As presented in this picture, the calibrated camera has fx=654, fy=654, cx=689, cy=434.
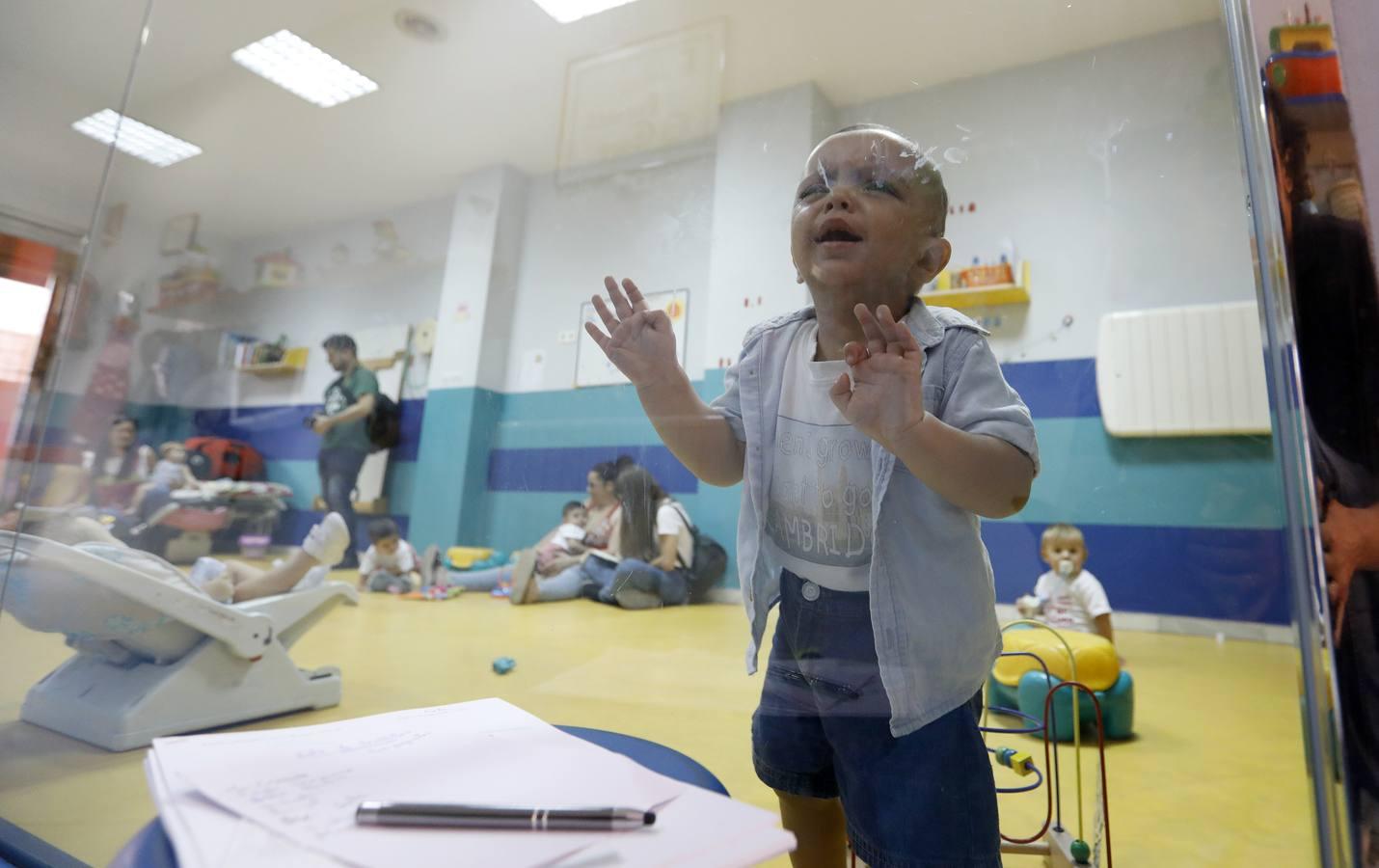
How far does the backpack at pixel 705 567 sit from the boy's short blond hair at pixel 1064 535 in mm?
213

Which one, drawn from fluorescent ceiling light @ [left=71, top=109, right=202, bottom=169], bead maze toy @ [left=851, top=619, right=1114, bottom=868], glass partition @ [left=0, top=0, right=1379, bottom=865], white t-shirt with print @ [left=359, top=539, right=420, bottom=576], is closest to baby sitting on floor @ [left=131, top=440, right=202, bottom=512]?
glass partition @ [left=0, top=0, right=1379, bottom=865]

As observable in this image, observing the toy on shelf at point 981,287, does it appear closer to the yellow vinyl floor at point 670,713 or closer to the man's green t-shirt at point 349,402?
the yellow vinyl floor at point 670,713

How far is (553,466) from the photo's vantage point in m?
0.58

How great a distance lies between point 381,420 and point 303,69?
1.30ft

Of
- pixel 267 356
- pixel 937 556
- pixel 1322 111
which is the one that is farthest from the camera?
pixel 267 356

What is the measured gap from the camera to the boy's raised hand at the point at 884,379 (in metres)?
0.36

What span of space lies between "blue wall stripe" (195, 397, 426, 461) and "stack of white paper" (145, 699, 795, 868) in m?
0.32

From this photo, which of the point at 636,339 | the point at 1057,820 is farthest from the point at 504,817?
the point at 1057,820

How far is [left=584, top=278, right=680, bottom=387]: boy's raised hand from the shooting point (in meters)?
0.48

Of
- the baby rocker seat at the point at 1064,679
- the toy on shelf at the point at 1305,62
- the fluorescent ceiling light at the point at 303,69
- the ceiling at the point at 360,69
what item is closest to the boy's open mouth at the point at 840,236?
the ceiling at the point at 360,69

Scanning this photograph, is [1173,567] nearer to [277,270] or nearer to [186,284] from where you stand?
[277,270]

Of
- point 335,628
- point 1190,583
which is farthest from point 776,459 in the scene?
point 335,628

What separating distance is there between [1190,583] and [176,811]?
538mm

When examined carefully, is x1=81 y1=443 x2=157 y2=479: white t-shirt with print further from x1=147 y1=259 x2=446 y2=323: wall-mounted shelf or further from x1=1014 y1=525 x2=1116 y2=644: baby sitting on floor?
x1=1014 y1=525 x2=1116 y2=644: baby sitting on floor
